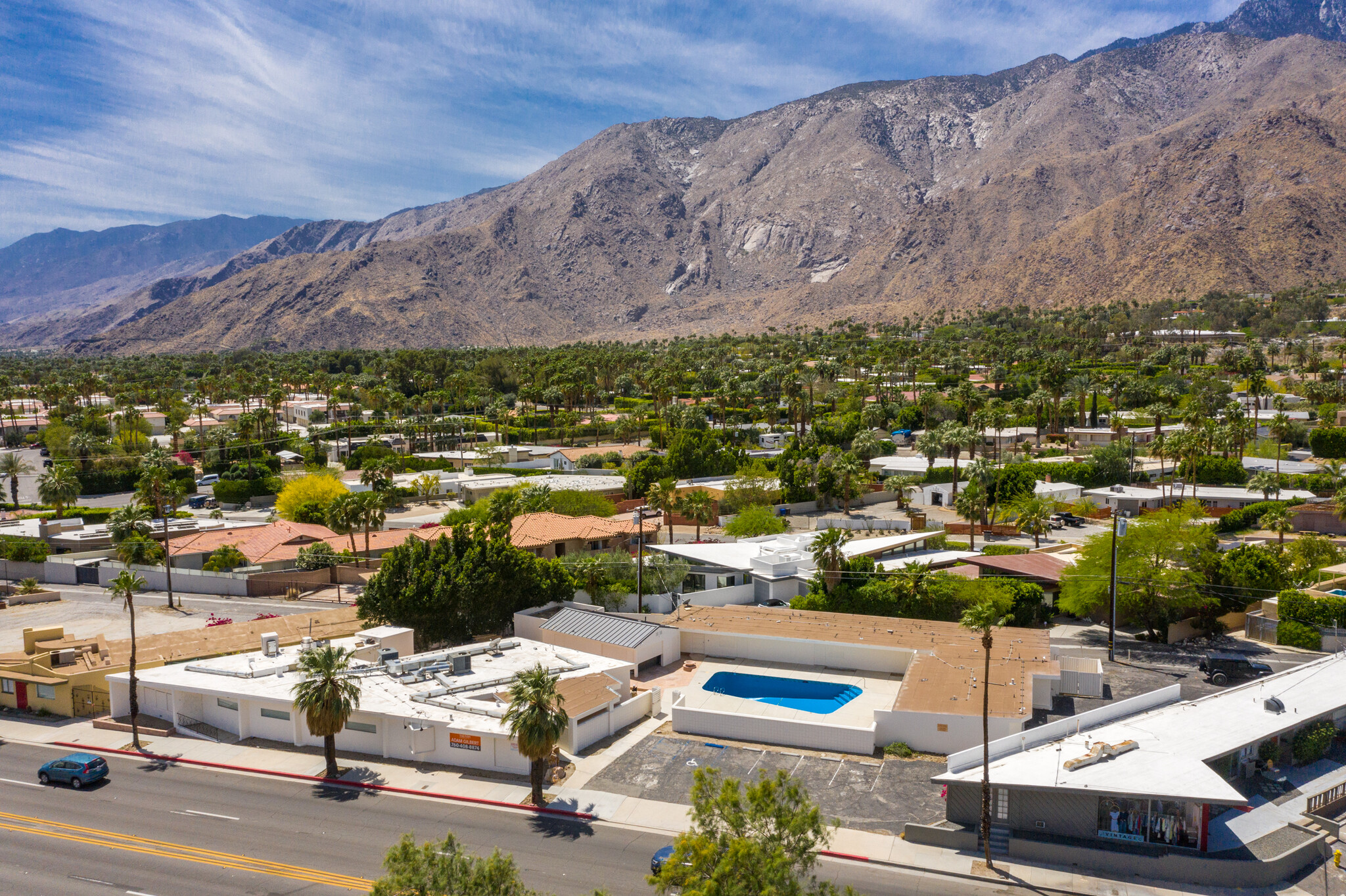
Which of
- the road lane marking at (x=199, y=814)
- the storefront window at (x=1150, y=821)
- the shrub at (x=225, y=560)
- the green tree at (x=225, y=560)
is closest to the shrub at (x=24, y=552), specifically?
the green tree at (x=225, y=560)

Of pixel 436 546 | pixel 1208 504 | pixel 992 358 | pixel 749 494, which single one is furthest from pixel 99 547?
pixel 992 358

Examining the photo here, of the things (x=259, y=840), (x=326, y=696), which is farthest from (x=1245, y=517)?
(x=259, y=840)

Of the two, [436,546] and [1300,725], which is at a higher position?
[436,546]

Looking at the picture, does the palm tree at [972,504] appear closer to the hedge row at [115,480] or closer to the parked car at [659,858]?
the parked car at [659,858]

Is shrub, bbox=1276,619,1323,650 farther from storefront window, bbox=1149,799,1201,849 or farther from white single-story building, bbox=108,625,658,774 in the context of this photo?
white single-story building, bbox=108,625,658,774

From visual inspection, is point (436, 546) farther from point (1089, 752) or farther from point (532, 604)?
point (1089, 752)
